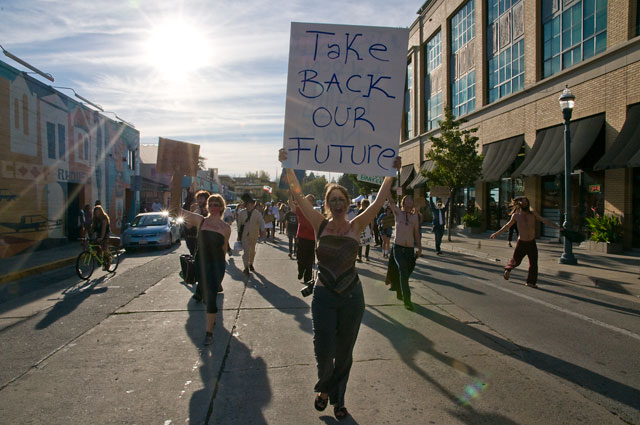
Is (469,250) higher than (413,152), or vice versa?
(413,152)

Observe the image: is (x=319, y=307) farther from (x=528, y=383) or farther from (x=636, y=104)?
(x=636, y=104)

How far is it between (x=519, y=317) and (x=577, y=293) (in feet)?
9.46

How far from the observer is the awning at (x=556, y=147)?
1553 cm

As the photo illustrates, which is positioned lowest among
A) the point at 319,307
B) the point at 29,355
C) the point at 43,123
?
the point at 29,355

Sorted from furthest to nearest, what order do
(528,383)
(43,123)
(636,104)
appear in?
1. (43,123)
2. (636,104)
3. (528,383)

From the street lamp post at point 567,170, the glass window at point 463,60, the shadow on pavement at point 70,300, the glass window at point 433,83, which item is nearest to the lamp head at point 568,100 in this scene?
the street lamp post at point 567,170

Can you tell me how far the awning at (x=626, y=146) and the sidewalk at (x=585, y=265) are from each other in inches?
111

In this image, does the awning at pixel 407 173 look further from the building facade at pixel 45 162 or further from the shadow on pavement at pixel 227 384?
the shadow on pavement at pixel 227 384

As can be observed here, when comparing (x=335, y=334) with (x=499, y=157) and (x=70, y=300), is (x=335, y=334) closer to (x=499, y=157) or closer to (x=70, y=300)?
(x=70, y=300)

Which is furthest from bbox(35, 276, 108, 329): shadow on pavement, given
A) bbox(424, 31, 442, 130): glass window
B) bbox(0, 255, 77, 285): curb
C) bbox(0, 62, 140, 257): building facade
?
bbox(424, 31, 442, 130): glass window

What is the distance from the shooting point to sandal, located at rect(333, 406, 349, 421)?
3328 millimetres

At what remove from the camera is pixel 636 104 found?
1412 centimetres

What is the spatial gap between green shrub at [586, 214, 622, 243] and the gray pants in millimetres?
14188

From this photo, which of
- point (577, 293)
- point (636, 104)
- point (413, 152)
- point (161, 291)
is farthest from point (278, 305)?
point (413, 152)
